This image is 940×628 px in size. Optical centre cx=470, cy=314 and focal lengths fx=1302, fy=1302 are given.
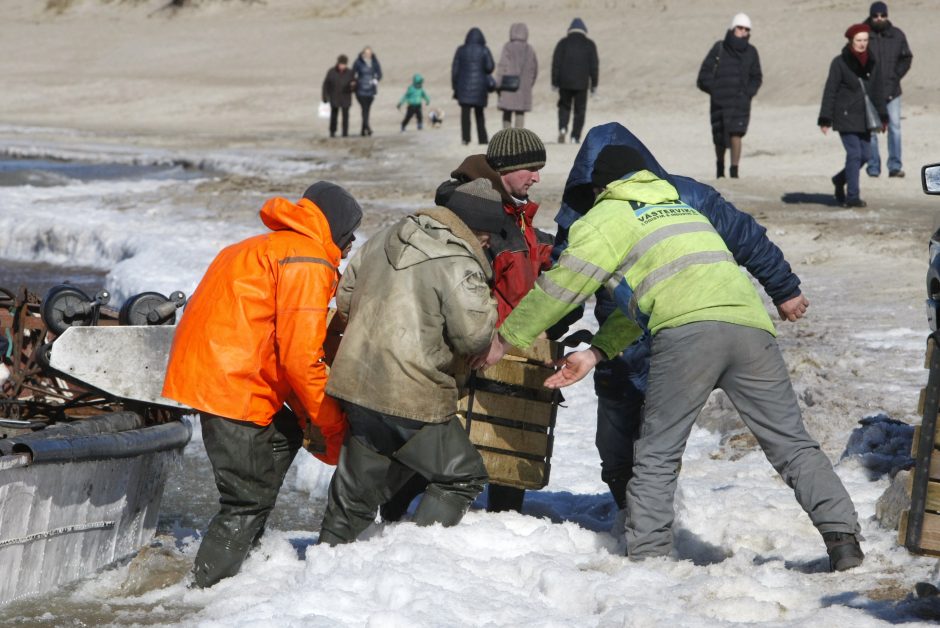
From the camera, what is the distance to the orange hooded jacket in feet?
15.4

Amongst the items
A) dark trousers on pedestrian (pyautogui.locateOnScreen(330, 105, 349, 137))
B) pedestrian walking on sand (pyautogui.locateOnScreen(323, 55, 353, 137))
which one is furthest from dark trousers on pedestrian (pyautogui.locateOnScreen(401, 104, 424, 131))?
pedestrian walking on sand (pyautogui.locateOnScreen(323, 55, 353, 137))

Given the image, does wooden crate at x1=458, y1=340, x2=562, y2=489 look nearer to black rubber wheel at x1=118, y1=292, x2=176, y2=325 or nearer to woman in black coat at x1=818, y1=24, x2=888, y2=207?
black rubber wheel at x1=118, y1=292, x2=176, y2=325

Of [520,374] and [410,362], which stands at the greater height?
[410,362]

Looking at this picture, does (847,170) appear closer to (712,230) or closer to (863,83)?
(863,83)

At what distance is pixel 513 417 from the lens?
17.4 feet

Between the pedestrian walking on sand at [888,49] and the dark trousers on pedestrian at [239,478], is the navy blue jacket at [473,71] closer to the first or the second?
the pedestrian walking on sand at [888,49]

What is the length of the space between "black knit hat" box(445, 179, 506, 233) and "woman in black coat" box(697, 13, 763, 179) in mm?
10136

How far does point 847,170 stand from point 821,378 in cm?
613

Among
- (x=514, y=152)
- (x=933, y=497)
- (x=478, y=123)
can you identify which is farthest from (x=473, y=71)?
(x=933, y=497)

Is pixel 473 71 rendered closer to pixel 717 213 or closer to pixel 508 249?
pixel 508 249

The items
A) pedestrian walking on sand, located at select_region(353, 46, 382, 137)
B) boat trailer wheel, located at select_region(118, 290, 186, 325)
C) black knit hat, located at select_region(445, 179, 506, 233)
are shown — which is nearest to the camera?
black knit hat, located at select_region(445, 179, 506, 233)

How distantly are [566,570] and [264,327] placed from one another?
1.41 meters

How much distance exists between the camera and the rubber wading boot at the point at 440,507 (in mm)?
4910

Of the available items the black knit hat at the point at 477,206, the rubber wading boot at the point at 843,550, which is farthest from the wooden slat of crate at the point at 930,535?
the black knit hat at the point at 477,206
